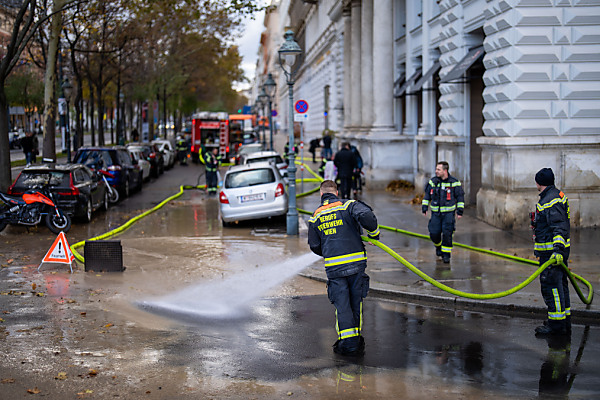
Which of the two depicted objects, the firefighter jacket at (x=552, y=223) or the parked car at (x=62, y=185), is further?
the parked car at (x=62, y=185)

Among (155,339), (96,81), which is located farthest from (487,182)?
(96,81)

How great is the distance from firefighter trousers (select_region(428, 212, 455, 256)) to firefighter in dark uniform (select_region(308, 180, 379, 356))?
5.07 meters

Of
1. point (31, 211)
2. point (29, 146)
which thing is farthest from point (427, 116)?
point (29, 146)

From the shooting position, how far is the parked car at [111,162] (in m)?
25.6

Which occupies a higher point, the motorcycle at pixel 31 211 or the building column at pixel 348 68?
the building column at pixel 348 68

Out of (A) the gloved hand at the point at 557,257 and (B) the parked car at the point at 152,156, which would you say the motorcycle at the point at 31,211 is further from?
(B) the parked car at the point at 152,156

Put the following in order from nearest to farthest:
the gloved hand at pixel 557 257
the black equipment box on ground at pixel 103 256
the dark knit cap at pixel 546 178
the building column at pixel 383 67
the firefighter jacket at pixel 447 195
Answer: the gloved hand at pixel 557 257
the dark knit cap at pixel 546 178
the black equipment box on ground at pixel 103 256
the firefighter jacket at pixel 447 195
the building column at pixel 383 67

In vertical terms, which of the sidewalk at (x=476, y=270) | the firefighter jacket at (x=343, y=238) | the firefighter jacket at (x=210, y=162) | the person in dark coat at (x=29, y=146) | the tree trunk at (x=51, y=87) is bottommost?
the sidewalk at (x=476, y=270)

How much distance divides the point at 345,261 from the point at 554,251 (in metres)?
2.31

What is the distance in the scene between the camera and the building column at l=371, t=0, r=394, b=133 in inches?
1140

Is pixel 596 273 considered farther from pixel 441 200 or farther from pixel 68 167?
pixel 68 167

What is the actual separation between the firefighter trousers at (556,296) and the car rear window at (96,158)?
1954cm

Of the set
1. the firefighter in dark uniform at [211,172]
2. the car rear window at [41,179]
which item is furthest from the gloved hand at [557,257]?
the firefighter in dark uniform at [211,172]

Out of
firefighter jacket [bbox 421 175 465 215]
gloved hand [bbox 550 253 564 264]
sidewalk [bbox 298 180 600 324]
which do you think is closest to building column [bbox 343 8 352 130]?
sidewalk [bbox 298 180 600 324]
